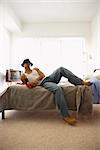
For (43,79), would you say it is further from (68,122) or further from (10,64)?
(10,64)

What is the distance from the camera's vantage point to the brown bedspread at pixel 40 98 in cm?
238

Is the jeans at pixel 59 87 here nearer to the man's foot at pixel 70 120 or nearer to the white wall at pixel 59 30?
the man's foot at pixel 70 120

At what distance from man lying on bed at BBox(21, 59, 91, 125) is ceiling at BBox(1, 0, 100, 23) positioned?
→ 1.93 m

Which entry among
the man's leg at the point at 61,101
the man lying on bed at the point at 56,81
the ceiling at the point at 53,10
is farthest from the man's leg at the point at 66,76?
the ceiling at the point at 53,10

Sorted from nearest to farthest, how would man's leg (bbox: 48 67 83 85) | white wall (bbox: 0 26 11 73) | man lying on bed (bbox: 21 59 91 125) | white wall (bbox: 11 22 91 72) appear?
man lying on bed (bbox: 21 59 91 125) < man's leg (bbox: 48 67 83 85) < white wall (bbox: 0 26 11 73) < white wall (bbox: 11 22 91 72)

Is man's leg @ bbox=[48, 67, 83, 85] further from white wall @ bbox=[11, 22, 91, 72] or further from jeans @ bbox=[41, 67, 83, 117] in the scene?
white wall @ bbox=[11, 22, 91, 72]

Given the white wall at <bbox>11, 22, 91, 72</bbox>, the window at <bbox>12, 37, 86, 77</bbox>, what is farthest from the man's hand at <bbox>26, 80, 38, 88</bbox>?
the white wall at <bbox>11, 22, 91, 72</bbox>

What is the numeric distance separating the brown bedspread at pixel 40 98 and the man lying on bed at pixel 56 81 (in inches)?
3.3

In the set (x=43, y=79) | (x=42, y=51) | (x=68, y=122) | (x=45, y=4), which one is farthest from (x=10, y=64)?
(x=68, y=122)

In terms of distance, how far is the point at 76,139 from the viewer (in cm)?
170

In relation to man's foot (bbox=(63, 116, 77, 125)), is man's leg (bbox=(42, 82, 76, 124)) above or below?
above

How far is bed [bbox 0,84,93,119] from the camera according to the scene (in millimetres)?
2385

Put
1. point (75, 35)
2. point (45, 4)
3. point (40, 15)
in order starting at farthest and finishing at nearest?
point (75, 35) < point (40, 15) < point (45, 4)

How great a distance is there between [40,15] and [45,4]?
32.6 inches
